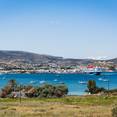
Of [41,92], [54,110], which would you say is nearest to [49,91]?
[41,92]

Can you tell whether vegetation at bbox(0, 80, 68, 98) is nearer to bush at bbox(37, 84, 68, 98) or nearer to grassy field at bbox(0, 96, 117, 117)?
bush at bbox(37, 84, 68, 98)

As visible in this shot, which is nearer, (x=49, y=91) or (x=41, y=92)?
(x=49, y=91)

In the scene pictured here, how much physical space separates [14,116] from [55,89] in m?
45.3

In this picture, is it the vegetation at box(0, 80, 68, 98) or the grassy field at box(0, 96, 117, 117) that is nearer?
the grassy field at box(0, 96, 117, 117)

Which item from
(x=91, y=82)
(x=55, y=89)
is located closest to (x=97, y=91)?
(x=91, y=82)

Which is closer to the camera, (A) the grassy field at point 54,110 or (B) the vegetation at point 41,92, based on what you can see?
(A) the grassy field at point 54,110

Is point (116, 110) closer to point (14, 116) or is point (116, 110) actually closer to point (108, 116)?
point (108, 116)

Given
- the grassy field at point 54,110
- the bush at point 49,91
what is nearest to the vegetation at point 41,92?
the bush at point 49,91

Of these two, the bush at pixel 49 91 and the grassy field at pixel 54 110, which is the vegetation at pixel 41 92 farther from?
the grassy field at pixel 54 110

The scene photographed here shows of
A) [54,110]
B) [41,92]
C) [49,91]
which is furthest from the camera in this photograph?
[41,92]

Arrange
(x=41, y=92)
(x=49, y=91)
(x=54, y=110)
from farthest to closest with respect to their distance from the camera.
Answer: (x=41, y=92) → (x=49, y=91) → (x=54, y=110)

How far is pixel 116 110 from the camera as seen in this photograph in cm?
3788

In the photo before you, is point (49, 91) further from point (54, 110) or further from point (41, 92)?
point (54, 110)

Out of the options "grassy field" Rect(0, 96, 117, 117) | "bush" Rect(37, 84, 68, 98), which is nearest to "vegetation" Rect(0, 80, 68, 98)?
"bush" Rect(37, 84, 68, 98)
